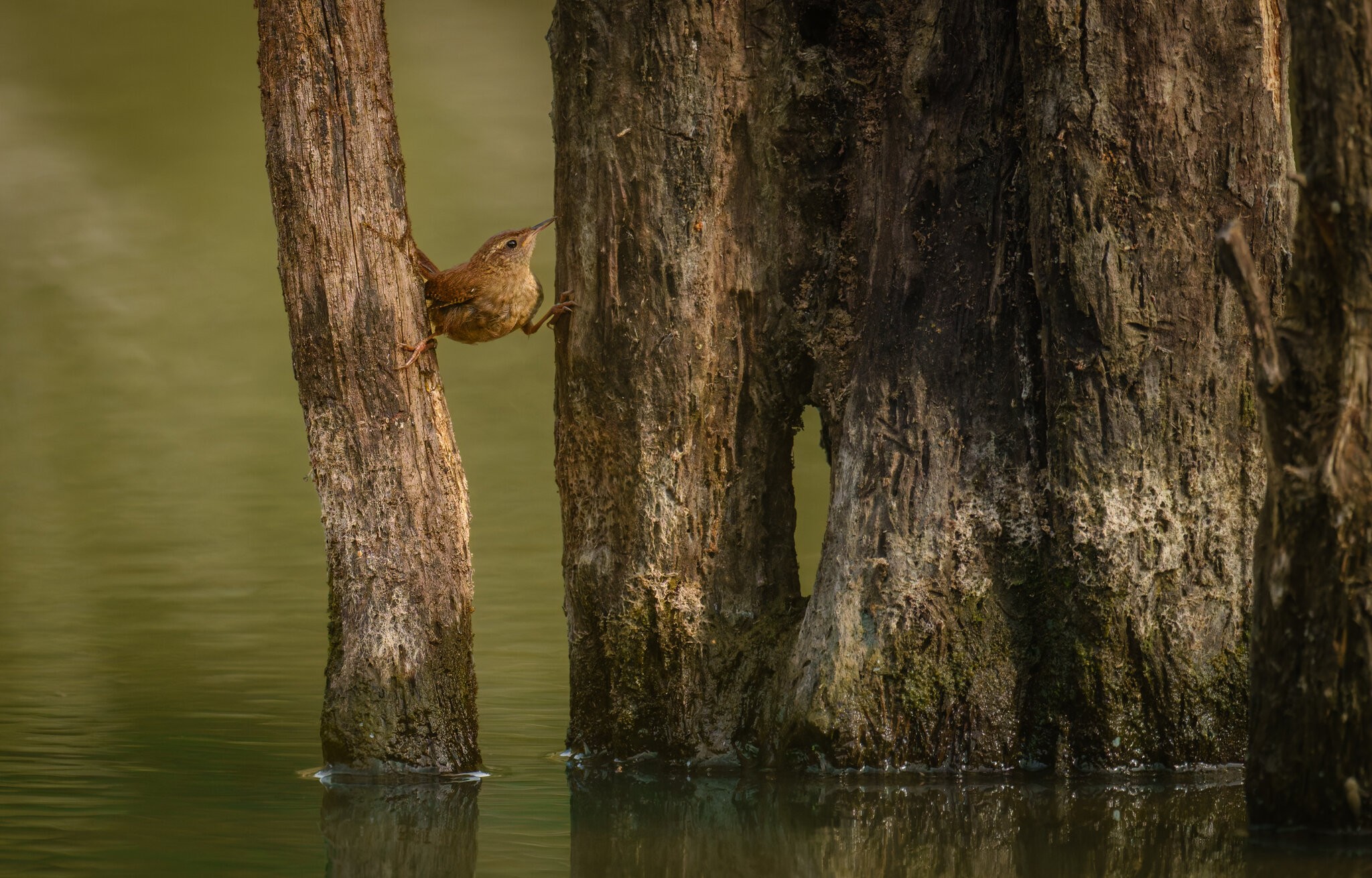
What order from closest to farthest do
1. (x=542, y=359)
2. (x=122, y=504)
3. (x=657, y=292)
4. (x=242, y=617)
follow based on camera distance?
(x=657, y=292) < (x=242, y=617) < (x=122, y=504) < (x=542, y=359)

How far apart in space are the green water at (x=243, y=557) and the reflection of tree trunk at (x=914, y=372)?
13.6 inches

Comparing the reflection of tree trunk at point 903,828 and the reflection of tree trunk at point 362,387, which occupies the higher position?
the reflection of tree trunk at point 362,387

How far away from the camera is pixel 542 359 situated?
609 inches

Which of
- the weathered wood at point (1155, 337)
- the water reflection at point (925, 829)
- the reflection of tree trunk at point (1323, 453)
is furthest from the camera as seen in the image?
the weathered wood at point (1155, 337)

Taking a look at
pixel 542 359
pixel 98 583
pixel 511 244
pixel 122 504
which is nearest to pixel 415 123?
pixel 542 359

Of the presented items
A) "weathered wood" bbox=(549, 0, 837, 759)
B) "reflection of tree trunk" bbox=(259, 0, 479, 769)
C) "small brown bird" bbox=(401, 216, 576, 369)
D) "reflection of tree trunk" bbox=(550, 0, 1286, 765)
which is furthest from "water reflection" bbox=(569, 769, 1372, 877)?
"small brown bird" bbox=(401, 216, 576, 369)

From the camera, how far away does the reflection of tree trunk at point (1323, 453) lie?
3.97 metres

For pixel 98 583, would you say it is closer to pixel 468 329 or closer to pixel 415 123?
pixel 468 329

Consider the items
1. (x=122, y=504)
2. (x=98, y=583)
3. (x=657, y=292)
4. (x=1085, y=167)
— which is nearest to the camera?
(x=1085, y=167)

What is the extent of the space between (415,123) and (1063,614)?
12.1m

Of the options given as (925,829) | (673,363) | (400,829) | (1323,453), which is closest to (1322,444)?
(1323,453)

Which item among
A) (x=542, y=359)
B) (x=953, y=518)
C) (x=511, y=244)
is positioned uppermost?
(x=542, y=359)

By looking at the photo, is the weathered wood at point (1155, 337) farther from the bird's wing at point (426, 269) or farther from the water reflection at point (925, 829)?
the bird's wing at point (426, 269)

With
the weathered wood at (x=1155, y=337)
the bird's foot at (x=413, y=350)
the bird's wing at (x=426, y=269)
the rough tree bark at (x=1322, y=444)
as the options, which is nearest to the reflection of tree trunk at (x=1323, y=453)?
the rough tree bark at (x=1322, y=444)
